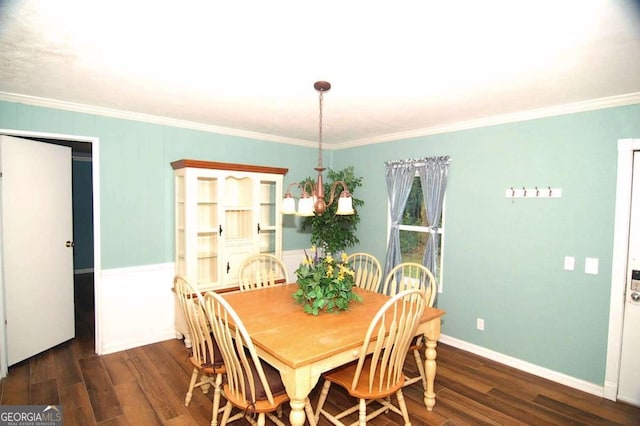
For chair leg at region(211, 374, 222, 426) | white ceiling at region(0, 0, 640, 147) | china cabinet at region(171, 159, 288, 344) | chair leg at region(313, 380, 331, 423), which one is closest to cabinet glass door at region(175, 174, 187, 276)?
china cabinet at region(171, 159, 288, 344)

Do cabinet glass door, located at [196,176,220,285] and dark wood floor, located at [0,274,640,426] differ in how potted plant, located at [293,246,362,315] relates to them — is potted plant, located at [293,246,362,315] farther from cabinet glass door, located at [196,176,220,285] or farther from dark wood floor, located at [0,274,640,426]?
cabinet glass door, located at [196,176,220,285]

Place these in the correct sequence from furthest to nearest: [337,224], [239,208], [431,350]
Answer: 1. [337,224]
2. [239,208]
3. [431,350]

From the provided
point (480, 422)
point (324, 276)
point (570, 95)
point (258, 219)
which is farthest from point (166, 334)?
point (570, 95)

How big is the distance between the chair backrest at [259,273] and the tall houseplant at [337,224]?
710 mm

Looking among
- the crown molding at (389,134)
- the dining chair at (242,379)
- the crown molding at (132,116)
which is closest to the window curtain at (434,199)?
the crown molding at (389,134)

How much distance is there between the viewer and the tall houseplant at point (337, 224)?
174 inches

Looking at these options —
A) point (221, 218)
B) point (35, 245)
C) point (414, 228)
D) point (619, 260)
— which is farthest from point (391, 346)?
point (35, 245)

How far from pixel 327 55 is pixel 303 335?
66.1 inches

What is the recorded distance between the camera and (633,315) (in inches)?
102

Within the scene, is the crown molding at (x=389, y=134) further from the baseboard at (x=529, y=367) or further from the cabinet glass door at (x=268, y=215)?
the baseboard at (x=529, y=367)

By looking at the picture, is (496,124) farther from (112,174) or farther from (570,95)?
(112,174)

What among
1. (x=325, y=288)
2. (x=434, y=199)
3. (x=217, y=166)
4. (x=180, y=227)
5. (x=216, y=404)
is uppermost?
(x=217, y=166)

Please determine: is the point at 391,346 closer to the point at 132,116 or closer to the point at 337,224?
the point at 337,224

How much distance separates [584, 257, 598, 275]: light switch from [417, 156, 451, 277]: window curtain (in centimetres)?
132
